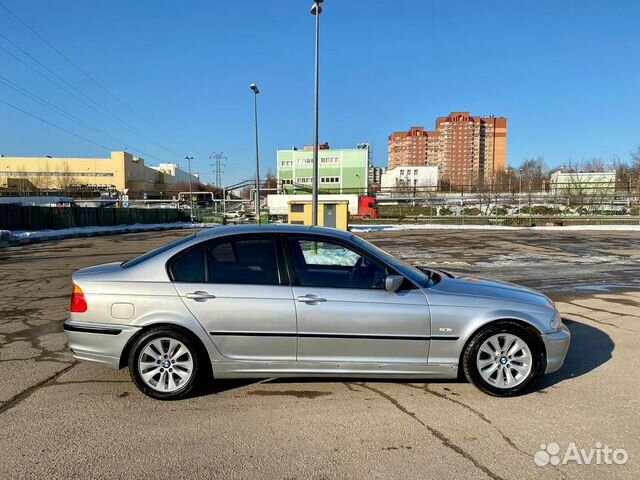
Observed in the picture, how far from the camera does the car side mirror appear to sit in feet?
11.8

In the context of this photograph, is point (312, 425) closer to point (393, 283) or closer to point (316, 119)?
point (393, 283)

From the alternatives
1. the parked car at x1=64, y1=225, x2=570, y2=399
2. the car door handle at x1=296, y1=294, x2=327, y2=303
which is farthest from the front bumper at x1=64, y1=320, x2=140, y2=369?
the car door handle at x1=296, y1=294, x2=327, y2=303

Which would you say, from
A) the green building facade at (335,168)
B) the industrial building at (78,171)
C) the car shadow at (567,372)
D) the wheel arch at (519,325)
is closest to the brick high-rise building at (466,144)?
the green building facade at (335,168)

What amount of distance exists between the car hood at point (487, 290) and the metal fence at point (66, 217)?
94.5 feet

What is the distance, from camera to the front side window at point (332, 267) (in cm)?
374

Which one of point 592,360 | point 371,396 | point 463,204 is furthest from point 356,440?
point 463,204

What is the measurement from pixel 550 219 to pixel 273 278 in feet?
133

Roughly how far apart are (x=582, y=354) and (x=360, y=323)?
2.99 m

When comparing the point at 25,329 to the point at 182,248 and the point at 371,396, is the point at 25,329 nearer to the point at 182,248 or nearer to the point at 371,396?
the point at 182,248

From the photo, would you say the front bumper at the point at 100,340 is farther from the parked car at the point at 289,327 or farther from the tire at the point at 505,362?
the tire at the point at 505,362

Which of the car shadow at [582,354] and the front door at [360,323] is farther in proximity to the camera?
the car shadow at [582,354]

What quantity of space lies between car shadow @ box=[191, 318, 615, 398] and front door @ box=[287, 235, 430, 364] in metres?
0.39

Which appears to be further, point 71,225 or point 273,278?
point 71,225

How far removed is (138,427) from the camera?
10.5 feet
